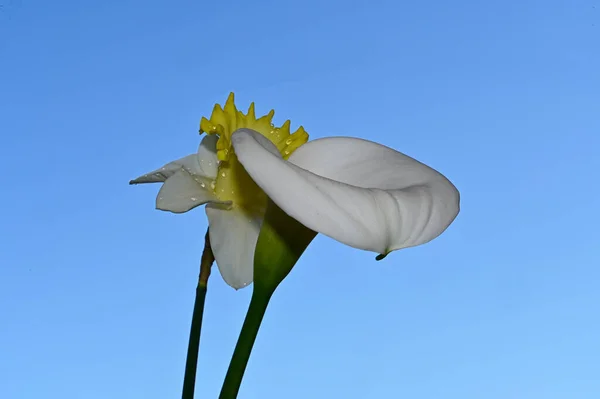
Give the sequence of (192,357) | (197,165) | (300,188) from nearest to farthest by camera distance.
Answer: (300,188), (192,357), (197,165)

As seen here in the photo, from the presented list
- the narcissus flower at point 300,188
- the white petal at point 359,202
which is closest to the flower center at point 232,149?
the narcissus flower at point 300,188

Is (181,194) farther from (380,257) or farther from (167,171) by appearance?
(380,257)

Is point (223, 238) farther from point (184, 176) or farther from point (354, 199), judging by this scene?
point (354, 199)

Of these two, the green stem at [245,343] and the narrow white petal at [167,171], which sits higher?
the narrow white petal at [167,171]

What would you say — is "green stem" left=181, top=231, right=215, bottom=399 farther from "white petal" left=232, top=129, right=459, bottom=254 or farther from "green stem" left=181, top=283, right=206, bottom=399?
"white petal" left=232, top=129, right=459, bottom=254

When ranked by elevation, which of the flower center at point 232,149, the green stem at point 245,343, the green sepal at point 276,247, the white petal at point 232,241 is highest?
the flower center at point 232,149

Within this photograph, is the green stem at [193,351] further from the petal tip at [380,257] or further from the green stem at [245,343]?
the petal tip at [380,257]

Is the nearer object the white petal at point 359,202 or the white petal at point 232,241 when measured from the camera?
the white petal at point 359,202

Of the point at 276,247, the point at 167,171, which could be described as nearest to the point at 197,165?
the point at 167,171
